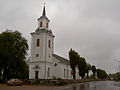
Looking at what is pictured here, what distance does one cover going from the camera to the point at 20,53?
44375mm

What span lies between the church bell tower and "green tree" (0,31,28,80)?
339 inches

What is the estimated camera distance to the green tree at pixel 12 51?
4178cm

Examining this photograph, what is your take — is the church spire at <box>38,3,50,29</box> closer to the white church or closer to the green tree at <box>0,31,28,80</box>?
the white church

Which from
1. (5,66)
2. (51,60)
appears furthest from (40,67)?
(5,66)

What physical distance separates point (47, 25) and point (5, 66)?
20199 mm

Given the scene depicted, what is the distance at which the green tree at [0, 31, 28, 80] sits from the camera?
41.8m

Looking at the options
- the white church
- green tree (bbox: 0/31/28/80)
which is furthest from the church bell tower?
green tree (bbox: 0/31/28/80)

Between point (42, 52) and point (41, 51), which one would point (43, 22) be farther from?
point (42, 52)

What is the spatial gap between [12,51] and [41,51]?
12.9m

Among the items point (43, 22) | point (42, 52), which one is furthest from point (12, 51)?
point (43, 22)

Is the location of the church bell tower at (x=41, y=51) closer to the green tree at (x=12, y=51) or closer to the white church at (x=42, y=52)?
the white church at (x=42, y=52)

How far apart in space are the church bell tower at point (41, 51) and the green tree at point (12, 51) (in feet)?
28.3

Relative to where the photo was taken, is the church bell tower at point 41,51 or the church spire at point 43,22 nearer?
the church bell tower at point 41,51

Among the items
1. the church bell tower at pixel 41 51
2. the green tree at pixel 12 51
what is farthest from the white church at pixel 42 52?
the green tree at pixel 12 51
